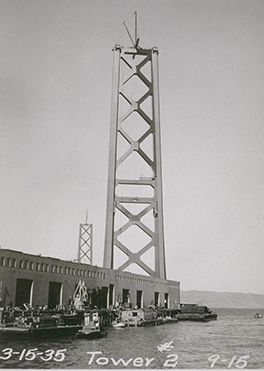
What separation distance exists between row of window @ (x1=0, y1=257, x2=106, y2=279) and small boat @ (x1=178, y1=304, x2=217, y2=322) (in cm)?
890

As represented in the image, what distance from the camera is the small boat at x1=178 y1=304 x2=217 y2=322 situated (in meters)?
27.4

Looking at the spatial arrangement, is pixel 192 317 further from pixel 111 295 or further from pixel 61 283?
pixel 61 283

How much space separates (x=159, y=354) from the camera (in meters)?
7.18

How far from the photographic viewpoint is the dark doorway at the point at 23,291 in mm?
15620

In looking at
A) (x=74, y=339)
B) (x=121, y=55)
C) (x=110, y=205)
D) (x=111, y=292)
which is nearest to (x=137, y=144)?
(x=110, y=205)

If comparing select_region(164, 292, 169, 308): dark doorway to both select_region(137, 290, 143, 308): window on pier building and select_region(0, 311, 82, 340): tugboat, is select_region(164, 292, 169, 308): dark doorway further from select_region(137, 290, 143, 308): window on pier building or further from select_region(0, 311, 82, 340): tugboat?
select_region(0, 311, 82, 340): tugboat

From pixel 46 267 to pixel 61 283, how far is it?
140 centimetres

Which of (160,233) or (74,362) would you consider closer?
(74,362)

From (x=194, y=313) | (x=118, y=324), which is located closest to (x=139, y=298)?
(x=194, y=313)

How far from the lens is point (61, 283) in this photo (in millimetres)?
17844

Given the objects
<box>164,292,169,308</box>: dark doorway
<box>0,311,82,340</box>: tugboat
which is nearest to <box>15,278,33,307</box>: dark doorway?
<box>0,311,82,340</box>: tugboat

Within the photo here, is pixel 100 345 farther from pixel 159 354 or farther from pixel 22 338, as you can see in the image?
pixel 159 354

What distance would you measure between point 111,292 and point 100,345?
11.0m

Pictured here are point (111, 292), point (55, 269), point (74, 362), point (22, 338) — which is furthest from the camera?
point (111, 292)
